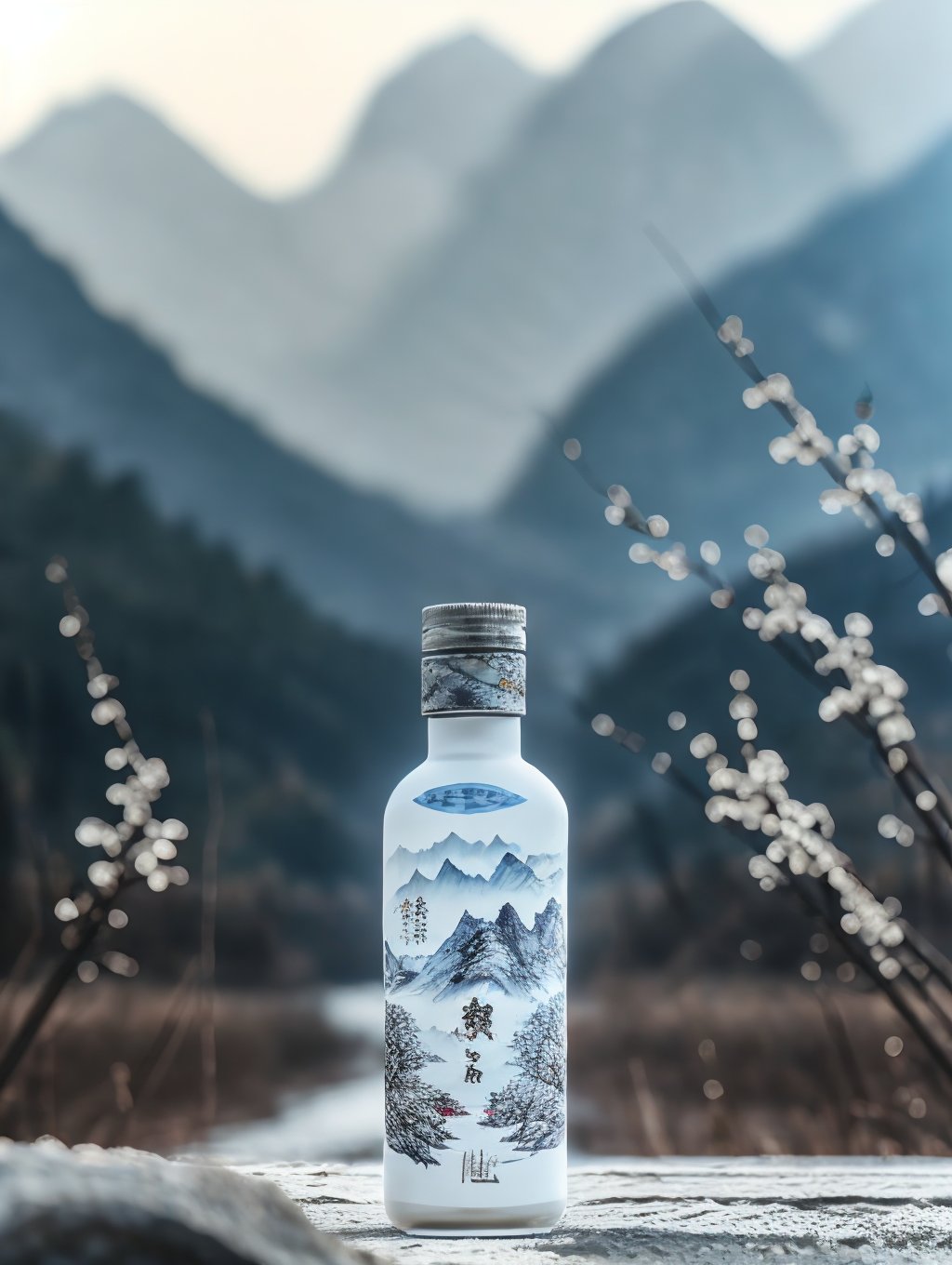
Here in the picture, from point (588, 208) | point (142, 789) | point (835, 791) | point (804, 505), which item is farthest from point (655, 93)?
point (142, 789)

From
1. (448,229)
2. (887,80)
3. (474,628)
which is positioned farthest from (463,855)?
(887,80)

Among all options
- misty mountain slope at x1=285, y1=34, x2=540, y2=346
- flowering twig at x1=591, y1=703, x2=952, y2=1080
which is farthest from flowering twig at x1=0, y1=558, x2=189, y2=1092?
misty mountain slope at x1=285, y1=34, x2=540, y2=346

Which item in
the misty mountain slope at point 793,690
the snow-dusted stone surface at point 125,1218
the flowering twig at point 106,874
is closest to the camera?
the snow-dusted stone surface at point 125,1218

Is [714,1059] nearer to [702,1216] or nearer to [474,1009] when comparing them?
[702,1216]

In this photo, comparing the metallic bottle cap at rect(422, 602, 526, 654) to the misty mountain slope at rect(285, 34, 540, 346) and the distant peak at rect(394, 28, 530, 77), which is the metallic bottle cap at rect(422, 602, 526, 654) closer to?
the misty mountain slope at rect(285, 34, 540, 346)

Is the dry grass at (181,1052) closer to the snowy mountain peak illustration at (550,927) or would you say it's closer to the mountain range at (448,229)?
the mountain range at (448,229)

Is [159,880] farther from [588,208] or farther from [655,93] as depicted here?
[655,93]

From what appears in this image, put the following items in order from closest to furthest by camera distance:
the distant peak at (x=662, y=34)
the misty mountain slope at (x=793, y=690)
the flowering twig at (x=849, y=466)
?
the flowering twig at (x=849, y=466) → the misty mountain slope at (x=793, y=690) → the distant peak at (x=662, y=34)

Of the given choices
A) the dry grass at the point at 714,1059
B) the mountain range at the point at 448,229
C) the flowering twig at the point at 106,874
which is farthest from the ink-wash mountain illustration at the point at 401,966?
the mountain range at the point at 448,229
